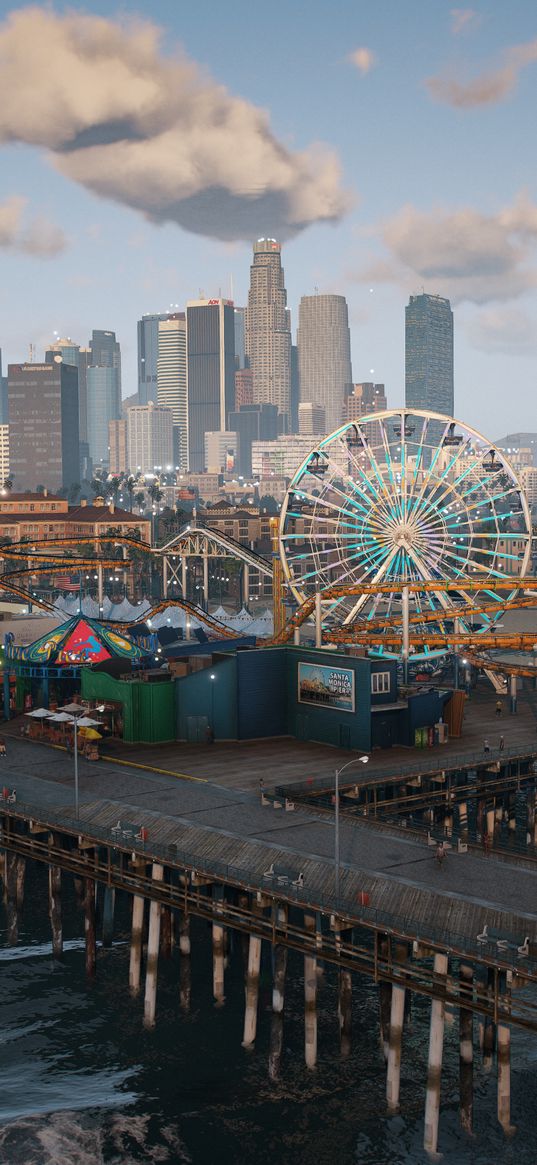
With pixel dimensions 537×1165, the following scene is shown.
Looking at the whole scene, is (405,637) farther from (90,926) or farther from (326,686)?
(90,926)

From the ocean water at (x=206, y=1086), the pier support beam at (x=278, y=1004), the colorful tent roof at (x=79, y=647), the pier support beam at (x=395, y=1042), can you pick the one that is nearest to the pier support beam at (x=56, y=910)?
the ocean water at (x=206, y=1086)

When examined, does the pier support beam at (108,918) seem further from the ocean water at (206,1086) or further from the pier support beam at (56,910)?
the ocean water at (206,1086)

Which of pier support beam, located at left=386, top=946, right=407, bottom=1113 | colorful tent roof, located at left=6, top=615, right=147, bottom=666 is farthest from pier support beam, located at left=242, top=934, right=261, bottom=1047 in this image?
colorful tent roof, located at left=6, top=615, right=147, bottom=666

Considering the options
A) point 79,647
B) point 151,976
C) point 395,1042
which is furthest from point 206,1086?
point 79,647

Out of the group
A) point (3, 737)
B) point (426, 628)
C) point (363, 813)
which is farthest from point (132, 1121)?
point (426, 628)

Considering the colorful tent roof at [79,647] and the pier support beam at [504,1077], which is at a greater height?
the colorful tent roof at [79,647]
